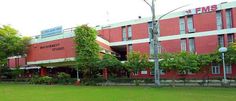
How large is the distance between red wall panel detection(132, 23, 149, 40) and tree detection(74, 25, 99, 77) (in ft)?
20.9

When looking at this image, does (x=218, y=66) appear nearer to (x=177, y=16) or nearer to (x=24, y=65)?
(x=177, y=16)

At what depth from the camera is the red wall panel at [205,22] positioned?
39.1 m

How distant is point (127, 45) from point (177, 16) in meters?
8.21

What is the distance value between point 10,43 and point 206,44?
88.5ft

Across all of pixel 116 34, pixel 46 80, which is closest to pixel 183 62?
pixel 116 34

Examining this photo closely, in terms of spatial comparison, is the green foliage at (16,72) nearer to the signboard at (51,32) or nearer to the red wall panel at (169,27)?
the signboard at (51,32)

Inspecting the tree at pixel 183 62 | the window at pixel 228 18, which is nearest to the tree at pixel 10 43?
the tree at pixel 183 62

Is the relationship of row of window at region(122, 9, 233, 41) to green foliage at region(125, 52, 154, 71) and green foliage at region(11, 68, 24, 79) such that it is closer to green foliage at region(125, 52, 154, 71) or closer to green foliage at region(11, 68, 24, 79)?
green foliage at region(125, 52, 154, 71)

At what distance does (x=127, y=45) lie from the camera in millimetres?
46031

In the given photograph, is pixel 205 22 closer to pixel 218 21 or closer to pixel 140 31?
pixel 218 21

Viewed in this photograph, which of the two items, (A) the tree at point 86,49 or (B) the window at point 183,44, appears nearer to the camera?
(A) the tree at point 86,49

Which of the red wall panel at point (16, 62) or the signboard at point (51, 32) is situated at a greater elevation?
the signboard at point (51, 32)

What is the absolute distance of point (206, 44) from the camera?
39.5 meters

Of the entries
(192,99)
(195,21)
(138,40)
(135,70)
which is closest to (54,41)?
(138,40)
